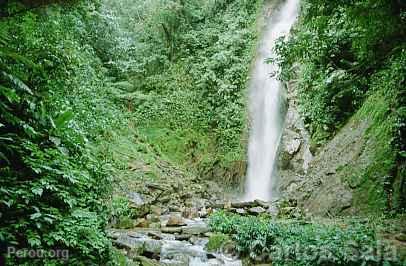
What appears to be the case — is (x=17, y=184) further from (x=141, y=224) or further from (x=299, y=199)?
(x=299, y=199)

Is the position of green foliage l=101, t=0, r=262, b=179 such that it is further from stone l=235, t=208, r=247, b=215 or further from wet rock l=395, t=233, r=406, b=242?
wet rock l=395, t=233, r=406, b=242

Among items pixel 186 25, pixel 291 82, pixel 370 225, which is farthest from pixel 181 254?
pixel 186 25

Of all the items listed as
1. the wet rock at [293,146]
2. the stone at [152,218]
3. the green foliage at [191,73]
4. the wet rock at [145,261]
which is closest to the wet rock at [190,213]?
the stone at [152,218]

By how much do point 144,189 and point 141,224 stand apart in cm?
277

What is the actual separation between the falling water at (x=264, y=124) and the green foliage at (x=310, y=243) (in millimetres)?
6721

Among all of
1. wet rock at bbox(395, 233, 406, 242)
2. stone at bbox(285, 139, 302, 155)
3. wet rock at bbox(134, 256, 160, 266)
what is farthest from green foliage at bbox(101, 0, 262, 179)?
wet rock at bbox(395, 233, 406, 242)

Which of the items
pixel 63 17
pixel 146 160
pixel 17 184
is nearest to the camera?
pixel 17 184

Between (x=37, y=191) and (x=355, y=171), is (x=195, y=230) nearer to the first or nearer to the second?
(x=355, y=171)

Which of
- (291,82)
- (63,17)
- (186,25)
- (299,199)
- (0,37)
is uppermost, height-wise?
(186,25)

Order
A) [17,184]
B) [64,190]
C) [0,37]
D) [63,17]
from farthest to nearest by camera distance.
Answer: [63,17], [0,37], [64,190], [17,184]

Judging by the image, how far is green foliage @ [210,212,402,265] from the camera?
4770 mm

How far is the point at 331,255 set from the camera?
4.89 m

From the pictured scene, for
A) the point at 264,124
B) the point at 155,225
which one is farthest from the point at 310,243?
the point at 264,124

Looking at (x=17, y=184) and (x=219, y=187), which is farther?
(x=219, y=187)
